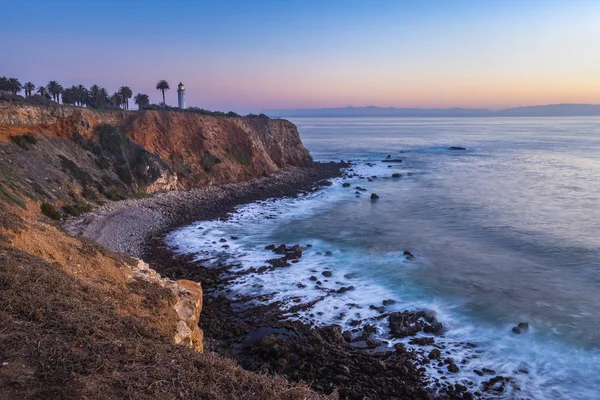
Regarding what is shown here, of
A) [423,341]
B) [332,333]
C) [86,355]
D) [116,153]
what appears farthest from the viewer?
[116,153]

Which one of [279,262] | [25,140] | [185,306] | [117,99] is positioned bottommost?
[279,262]

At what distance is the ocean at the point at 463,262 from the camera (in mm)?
15312

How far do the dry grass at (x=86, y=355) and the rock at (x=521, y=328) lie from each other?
13.3 metres

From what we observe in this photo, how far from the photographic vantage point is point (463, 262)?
2419 cm

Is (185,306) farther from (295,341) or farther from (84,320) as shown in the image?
(295,341)

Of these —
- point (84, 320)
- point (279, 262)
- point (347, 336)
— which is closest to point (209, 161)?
point (279, 262)

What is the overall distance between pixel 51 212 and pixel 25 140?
8.18m

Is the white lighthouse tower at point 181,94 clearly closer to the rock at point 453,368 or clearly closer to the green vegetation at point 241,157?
the green vegetation at point 241,157

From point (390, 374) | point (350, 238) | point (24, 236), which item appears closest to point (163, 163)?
point (350, 238)

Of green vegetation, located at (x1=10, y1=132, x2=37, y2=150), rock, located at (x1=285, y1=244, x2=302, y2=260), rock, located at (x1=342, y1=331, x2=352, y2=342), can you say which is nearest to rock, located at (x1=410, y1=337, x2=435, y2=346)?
rock, located at (x1=342, y1=331, x2=352, y2=342)

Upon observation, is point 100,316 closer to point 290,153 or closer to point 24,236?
point 24,236

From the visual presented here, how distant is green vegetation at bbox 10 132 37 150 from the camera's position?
99.4ft

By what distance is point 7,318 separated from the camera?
23.5ft

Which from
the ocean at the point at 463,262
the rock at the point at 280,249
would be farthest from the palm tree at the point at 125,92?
the rock at the point at 280,249
